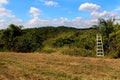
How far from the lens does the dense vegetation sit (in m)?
22.7

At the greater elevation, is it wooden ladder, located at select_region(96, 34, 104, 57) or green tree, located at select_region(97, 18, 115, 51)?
green tree, located at select_region(97, 18, 115, 51)

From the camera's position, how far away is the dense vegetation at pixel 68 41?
22.7 metres

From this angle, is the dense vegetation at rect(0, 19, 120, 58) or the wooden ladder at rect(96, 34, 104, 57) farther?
the dense vegetation at rect(0, 19, 120, 58)

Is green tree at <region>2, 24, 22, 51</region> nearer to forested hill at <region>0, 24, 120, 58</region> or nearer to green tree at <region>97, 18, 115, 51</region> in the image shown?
Answer: forested hill at <region>0, 24, 120, 58</region>

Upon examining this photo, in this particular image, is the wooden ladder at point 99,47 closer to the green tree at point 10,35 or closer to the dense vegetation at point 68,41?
the dense vegetation at point 68,41

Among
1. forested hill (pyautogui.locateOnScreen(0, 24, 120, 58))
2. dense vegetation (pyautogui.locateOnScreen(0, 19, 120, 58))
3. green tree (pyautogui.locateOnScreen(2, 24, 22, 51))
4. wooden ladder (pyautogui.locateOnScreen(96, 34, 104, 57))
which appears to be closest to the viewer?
wooden ladder (pyautogui.locateOnScreen(96, 34, 104, 57))

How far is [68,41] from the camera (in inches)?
1076

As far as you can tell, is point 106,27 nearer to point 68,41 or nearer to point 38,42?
point 68,41

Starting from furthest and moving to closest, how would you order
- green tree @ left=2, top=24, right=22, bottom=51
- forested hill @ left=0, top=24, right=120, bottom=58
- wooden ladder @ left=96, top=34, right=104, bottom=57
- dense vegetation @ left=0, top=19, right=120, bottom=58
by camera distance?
1. green tree @ left=2, top=24, right=22, bottom=51
2. forested hill @ left=0, top=24, right=120, bottom=58
3. dense vegetation @ left=0, top=19, right=120, bottom=58
4. wooden ladder @ left=96, top=34, right=104, bottom=57

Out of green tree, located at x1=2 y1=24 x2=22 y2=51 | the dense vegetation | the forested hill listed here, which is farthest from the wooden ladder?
green tree, located at x1=2 y1=24 x2=22 y2=51

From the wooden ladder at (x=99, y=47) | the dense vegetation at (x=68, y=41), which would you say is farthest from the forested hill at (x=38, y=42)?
the wooden ladder at (x=99, y=47)

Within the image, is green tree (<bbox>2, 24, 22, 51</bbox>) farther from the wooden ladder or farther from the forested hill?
the wooden ladder

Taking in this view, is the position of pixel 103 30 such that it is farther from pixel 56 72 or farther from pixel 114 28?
pixel 56 72

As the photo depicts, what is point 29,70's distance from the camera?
13.0 m
